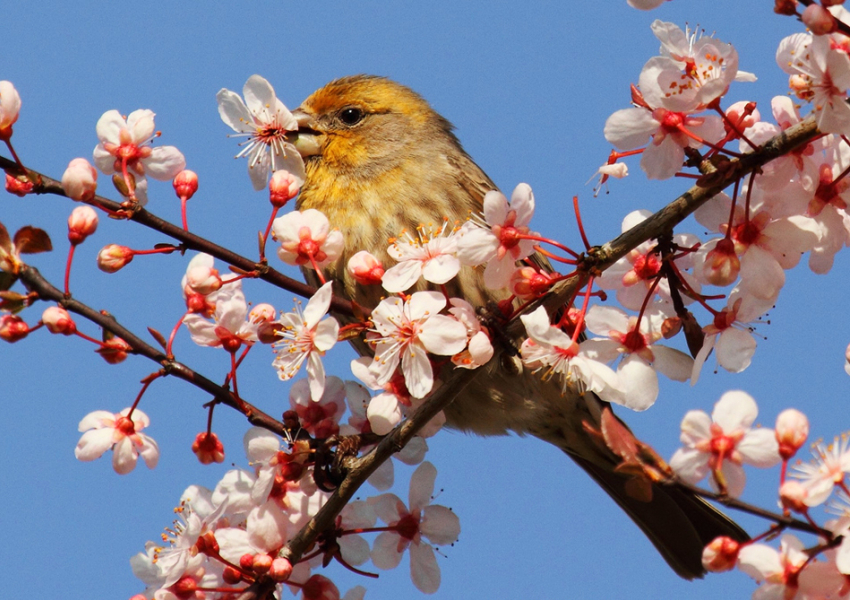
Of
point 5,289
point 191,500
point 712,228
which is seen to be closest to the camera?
point 5,289

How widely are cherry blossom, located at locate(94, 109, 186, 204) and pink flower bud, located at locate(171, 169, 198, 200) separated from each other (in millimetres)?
44

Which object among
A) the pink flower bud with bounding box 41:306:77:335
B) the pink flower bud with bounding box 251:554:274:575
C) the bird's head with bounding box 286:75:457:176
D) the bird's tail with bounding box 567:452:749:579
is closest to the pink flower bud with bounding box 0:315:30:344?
the pink flower bud with bounding box 41:306:77:335

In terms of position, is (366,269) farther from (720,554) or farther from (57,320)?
(720,554)

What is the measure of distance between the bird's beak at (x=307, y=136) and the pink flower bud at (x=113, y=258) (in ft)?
8.05

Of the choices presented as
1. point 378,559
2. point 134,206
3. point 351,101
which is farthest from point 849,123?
point 351,101

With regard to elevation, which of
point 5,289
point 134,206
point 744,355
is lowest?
point 744,355

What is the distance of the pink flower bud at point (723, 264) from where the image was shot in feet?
9.19

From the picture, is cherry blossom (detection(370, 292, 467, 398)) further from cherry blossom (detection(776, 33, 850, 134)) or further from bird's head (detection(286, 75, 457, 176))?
bird's head (detection(286, 75, 457, 176))

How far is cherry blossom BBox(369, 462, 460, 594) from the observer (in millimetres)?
3574

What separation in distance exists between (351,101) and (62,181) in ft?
10.2

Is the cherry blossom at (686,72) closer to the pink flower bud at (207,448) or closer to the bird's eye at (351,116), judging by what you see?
the pink flower bud at (207,448)

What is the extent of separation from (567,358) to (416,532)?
102 centimetres

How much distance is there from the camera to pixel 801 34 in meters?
2.82

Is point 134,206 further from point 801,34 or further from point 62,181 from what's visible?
point 801,34
